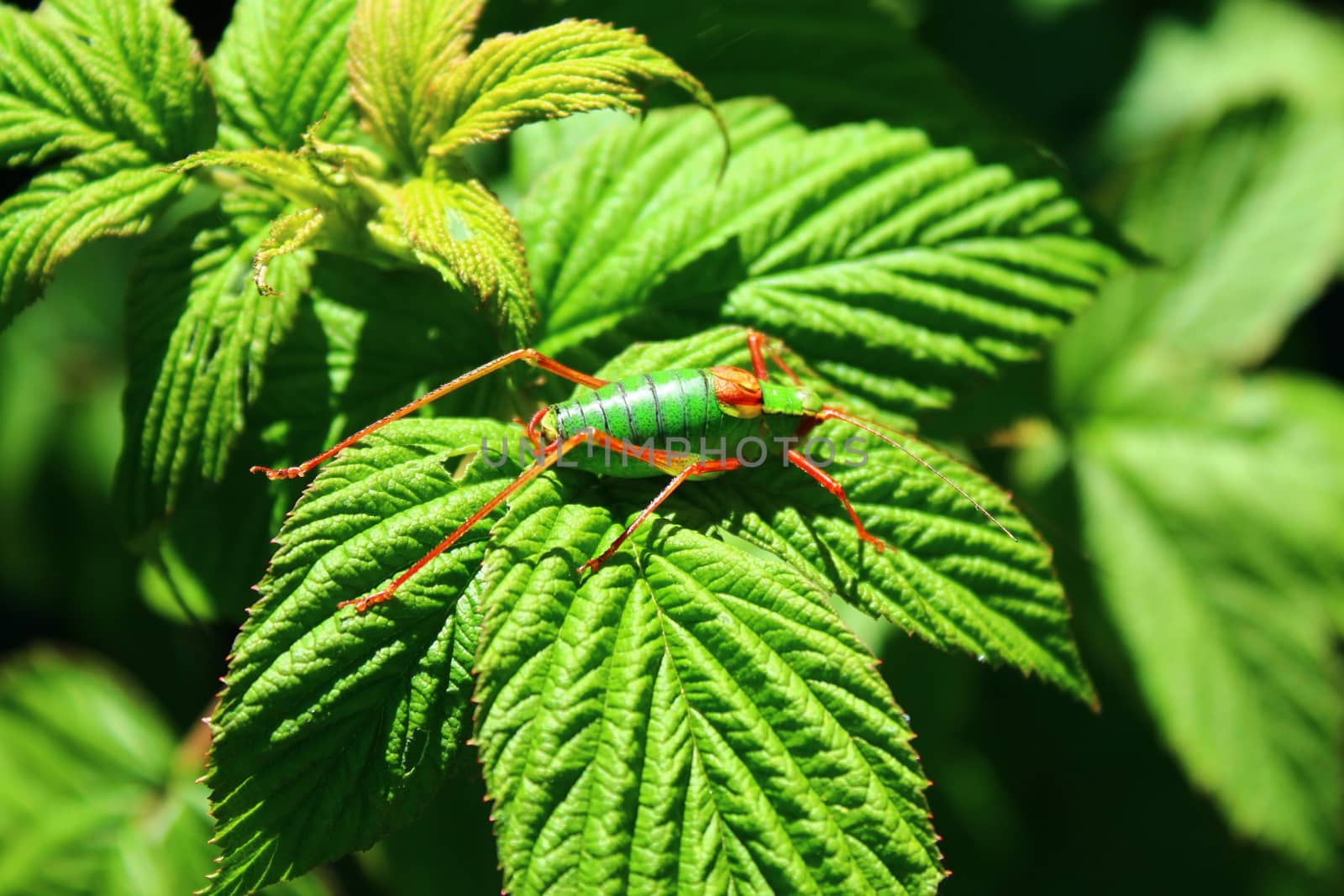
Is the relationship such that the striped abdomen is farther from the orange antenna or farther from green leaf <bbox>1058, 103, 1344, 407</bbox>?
green leaf <bbox>1058, 103, 1344, 407</bbox>

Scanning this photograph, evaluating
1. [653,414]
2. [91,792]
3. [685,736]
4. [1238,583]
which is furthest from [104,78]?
[1238,583]

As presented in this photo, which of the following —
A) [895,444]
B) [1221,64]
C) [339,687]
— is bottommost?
[339,687]

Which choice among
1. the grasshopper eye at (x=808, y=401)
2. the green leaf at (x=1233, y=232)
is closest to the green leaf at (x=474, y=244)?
the grasshopper eye at (x=808, y=401)

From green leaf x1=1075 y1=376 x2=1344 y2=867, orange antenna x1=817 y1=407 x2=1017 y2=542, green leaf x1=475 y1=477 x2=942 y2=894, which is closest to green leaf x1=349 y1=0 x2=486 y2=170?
green leaf x1=475 y1=477 x2=942 y2=894

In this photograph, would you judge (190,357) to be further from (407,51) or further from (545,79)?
(545,79)

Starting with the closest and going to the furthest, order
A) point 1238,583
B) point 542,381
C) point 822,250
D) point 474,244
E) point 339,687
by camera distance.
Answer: point 339,687 < point 474,244 < point 542,381 < point 822,250 < point 1238,583

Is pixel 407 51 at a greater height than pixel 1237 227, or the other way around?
pixel 1237 227

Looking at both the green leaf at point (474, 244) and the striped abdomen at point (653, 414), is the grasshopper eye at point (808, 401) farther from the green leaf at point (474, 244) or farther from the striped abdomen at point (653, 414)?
the green leaf at point (474, 244)
